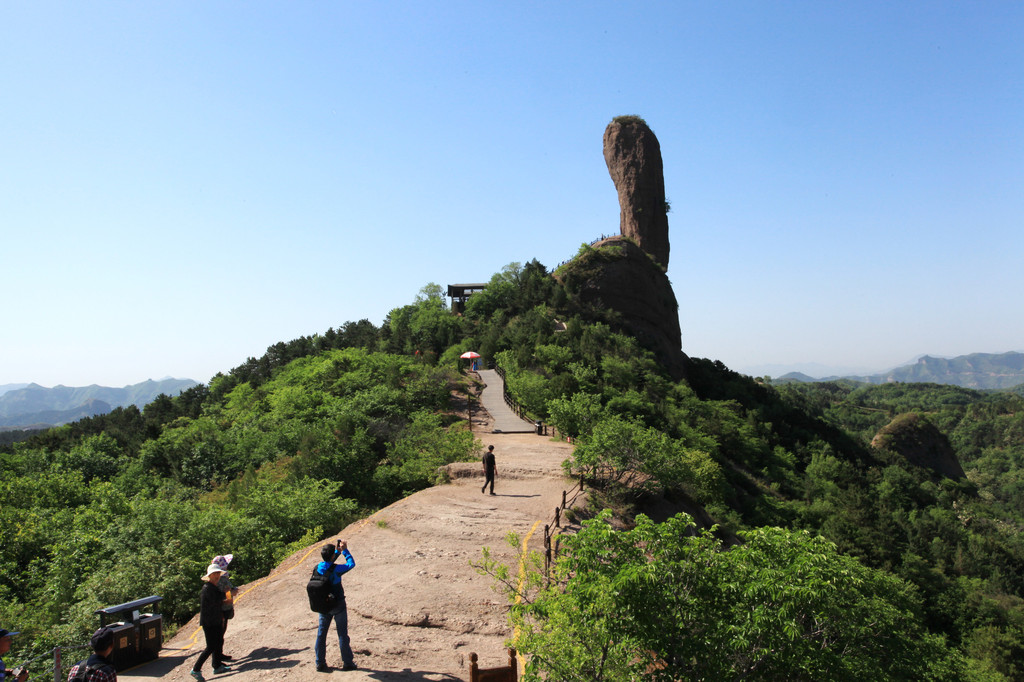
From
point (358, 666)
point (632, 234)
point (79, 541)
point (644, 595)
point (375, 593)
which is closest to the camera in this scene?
point (644, 595)

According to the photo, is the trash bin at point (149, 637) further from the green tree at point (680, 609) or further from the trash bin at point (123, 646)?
the green tree at point (680, 609)

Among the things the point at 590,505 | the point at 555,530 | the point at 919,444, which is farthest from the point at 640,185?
the point at 555,530

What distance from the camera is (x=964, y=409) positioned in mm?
148125

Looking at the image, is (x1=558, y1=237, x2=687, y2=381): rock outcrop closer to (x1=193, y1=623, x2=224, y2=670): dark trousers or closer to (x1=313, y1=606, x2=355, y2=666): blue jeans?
(x1=313, y1=606, x2=355, y2=666): blue jeans

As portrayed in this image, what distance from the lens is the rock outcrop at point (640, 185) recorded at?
56312 millimetres

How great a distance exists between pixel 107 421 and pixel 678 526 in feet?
175

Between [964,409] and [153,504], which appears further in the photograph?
[964,409]

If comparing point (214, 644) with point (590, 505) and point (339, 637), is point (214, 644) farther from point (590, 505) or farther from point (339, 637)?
point (590, 505)

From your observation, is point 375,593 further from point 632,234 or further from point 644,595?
point 632,234

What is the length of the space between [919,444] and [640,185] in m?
37.4

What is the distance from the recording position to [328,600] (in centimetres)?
705

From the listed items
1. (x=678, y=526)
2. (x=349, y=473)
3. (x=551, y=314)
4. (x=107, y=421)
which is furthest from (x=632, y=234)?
(x=678, y=526)

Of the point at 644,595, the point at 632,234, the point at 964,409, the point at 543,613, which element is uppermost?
the point at 632,234

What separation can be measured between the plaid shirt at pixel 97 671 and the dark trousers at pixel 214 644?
1555 millimetres
